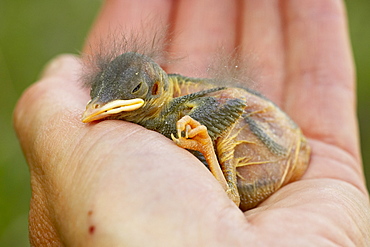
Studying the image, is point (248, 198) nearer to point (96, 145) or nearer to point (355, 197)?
point (355, 197)

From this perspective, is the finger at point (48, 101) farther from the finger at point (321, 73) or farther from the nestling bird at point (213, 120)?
the finger at point (321, 73)

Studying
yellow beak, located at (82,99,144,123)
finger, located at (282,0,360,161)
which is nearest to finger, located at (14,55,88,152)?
yellow beak, located at (82,99,144,123)

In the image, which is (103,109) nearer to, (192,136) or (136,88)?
(136,88)

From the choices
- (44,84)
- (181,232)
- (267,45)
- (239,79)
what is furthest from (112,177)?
(267,45)

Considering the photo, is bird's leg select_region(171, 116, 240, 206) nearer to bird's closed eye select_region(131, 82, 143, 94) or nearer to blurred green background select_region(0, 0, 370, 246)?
bird's closed eye select_region(131, 82, 143, 94)

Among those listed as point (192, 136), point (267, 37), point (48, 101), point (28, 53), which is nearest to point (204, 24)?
point (267, 37)

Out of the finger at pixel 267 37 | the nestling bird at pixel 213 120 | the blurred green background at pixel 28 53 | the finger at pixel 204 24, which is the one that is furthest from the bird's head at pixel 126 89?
the blurred green background at pixel 28 53
